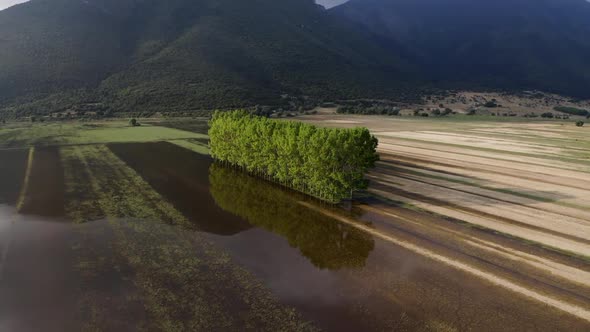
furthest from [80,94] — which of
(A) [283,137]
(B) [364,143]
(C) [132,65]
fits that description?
(B) [364,143]

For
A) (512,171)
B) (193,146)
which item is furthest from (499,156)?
(193,146)

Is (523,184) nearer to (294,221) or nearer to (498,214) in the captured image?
(498,214)

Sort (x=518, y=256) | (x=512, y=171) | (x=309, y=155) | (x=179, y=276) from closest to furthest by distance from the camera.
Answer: (x=179, y=276) < (x=518, y=256) < (x=309, y=155) < (x=512, y=171)

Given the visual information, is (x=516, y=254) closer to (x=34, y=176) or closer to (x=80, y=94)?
(x=34, y=176)

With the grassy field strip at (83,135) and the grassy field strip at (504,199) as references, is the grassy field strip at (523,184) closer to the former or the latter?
the grassy field strip at (504,199)

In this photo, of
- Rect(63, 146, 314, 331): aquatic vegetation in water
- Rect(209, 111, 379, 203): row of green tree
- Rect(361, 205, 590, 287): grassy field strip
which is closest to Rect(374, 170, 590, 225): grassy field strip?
Rect(361, 205, 590, 287): grassy field strip

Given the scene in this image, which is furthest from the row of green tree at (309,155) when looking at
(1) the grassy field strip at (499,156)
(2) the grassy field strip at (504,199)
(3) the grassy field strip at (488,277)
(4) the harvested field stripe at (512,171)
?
(1) the grassy field strip at (499,156)

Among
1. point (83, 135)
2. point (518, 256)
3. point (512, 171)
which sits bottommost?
point (518, 256)
